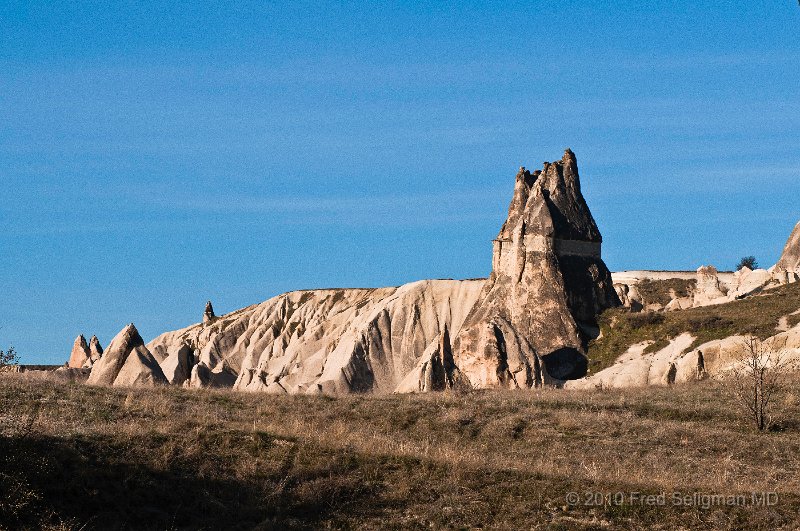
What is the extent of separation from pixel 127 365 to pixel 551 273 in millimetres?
39361

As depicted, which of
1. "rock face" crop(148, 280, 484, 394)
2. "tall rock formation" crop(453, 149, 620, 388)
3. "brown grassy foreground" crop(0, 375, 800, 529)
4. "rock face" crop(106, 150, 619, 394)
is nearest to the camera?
"brown grassy foreground" crop(0, 375, 800, 529)

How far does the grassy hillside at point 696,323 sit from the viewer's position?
202 feet

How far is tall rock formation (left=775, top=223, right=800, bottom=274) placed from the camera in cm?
8661

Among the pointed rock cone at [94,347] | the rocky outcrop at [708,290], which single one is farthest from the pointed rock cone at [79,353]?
the rocky outcrop at [708,290]

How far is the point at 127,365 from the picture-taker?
4053 centimetres

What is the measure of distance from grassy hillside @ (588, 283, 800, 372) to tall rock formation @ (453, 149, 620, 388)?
1.44 meters

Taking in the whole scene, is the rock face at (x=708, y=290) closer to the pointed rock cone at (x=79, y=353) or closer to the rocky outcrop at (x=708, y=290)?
the rocky outcrop at (x=708, y=290)

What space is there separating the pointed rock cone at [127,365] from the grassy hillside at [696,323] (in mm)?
32322

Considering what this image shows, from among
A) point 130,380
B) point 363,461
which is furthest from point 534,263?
point 363,461

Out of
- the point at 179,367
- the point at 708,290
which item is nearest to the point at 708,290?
the point at 708,290

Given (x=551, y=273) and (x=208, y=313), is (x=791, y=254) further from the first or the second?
(x=208, y=313)

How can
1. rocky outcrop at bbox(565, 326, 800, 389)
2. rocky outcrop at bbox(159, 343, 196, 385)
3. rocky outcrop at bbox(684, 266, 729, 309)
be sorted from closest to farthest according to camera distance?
rocky outcrop at bbox(565, 326, 800, 389), rocky outcrop at bbox(159, 343, 196, 385), rocky outcrop at bbox(684, 266, 729, 309)

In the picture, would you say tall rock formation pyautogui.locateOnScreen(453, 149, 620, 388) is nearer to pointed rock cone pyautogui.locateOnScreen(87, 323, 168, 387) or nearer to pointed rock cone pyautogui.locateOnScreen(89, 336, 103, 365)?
pointed rock cone pyautogui.locateOnScreen(87, 323, 168, 387)

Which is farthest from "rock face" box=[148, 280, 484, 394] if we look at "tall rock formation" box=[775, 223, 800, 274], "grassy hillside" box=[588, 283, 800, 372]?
"tall rock formation" box=[775, 223, 800, 274]
